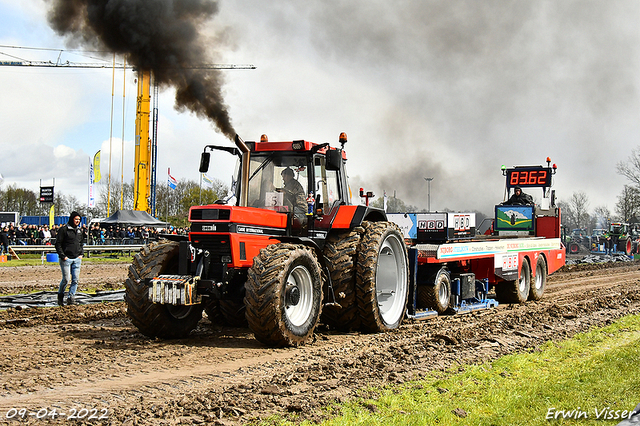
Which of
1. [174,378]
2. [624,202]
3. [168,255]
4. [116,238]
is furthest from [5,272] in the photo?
[624,202]

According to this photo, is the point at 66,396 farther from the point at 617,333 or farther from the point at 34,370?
the point at 617,333

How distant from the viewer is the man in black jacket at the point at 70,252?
40.9 feet

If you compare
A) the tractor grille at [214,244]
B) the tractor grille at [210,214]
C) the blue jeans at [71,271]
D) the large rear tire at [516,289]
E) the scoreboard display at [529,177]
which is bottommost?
the large rear tire at [516,289]

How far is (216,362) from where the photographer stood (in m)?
6.91

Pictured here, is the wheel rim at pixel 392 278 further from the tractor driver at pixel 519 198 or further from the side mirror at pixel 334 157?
the tractor driver at pixel 519 198

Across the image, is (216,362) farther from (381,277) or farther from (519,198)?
(519,198)

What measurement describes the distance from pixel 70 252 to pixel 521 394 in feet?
33.0

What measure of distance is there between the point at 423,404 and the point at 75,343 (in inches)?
194

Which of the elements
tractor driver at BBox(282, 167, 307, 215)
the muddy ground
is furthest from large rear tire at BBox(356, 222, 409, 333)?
tractor driver at BBox(282, 167, 307, 215)

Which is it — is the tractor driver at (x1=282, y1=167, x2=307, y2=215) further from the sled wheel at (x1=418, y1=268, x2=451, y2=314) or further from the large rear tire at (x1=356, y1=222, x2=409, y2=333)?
the sled wheel at (x1=418, y1=268, x2=451, y2=314)

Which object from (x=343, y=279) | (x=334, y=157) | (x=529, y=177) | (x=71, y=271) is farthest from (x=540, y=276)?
(x=71, y=271)

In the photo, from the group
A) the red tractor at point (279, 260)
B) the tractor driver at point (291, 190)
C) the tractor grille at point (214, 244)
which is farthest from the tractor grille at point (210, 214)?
the tractor driver at point (291, 190)

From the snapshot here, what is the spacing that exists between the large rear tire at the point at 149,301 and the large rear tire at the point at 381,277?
8.70ft

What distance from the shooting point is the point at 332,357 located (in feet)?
23.5
